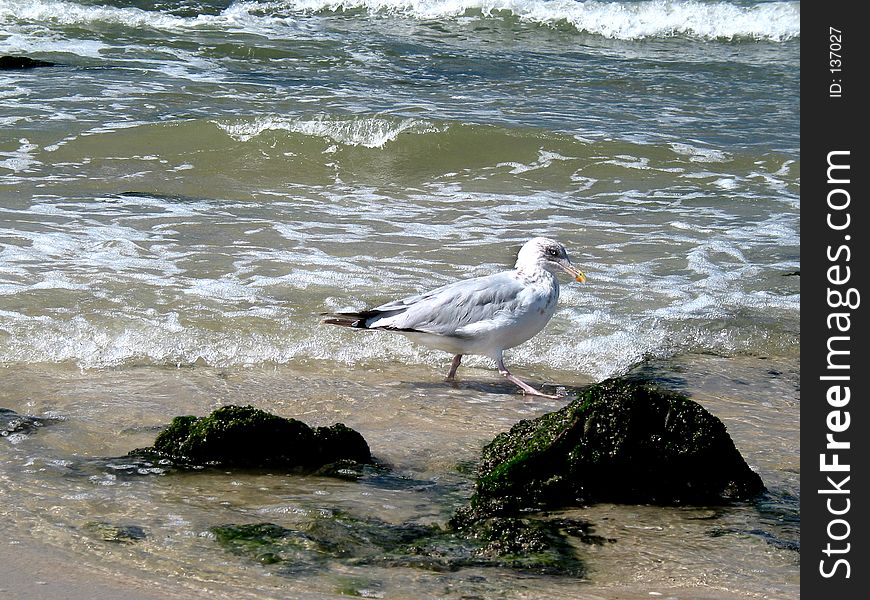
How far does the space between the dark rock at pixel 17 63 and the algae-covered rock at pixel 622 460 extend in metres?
12.9

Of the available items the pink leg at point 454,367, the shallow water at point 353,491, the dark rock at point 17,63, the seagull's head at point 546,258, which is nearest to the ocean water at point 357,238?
the shallow water at point 353,491

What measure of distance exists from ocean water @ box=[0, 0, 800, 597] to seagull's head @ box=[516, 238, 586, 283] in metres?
0.60

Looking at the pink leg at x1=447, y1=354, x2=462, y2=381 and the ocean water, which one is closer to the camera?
the ocean water

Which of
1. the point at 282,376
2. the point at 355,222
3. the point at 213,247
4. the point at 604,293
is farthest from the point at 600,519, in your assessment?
the point at 355,222

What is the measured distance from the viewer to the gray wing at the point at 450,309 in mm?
5934

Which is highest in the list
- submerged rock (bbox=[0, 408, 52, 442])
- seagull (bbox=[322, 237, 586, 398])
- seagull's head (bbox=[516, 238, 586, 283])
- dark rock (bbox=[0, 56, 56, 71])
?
dark rock (bbox=[0, 56, 56, 71])

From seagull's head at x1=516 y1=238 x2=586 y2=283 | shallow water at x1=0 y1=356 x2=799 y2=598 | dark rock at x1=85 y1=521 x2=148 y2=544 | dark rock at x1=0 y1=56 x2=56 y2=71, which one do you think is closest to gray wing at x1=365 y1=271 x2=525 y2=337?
seagull's head at x1=516 y1=238 x2=586 y2=283

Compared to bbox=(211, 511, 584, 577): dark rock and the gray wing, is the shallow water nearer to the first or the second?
bbox=(211, 511, 584, 577): dark rock

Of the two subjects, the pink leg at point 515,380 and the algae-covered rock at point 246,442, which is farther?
the pink leg at point 515,380

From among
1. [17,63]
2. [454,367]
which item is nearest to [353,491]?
[454,367]

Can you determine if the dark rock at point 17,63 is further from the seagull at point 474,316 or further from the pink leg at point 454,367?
the pink leg at point 454,367

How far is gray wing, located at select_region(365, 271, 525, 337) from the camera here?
593cm

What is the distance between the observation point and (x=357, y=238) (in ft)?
29.6

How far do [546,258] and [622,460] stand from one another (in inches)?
93.2
